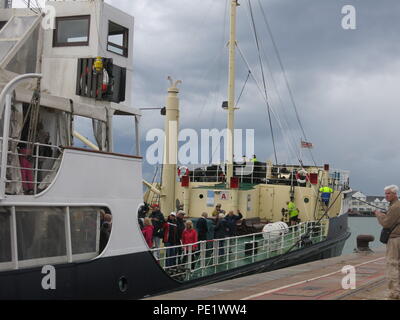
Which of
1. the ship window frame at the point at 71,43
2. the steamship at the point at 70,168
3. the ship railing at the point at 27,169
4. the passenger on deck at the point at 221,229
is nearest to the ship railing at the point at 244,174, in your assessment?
the passenger on deck at the point at 221,229

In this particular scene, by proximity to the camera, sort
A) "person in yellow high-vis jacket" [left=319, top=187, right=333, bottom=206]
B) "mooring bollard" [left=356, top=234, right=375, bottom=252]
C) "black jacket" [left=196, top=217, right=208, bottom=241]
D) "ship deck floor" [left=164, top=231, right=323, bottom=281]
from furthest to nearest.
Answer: "person in yellow high-vis jacket" [left=319, top=187, right=333, bottom=206], "mooring bollard" [left=356, top=234, right=375, bottom=252], "black jacket" [left=196, top=217, right=208, bottom=241], "ship deck floor" [left=164, top=231, right=323, bottom=281]

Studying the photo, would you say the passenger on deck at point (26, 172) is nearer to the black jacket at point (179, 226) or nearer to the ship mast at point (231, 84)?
the black jacket at point (179, 226)

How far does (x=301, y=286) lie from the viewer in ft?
33.2

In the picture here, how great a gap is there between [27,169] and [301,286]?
5.29 meters

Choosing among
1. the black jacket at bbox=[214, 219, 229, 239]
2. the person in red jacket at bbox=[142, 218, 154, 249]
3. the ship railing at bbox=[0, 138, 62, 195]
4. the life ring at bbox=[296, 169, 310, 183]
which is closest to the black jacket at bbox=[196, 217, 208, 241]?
the black jacket at bbox=[214, 219, 229, 239]

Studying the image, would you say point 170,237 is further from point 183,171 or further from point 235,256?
point 183,171

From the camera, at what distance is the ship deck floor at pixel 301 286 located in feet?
29.2

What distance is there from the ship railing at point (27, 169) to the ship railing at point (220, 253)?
3049 millimetres

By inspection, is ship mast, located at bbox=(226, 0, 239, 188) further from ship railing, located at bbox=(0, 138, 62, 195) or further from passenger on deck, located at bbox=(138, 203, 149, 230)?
ship railing, located at bbox=(0, 138, 62, 195)

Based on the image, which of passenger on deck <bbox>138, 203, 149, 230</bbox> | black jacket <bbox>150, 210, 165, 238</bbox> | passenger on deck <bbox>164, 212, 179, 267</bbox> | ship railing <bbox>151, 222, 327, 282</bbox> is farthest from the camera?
black jacket <bbox>150, 210, 165, 238</bbox>

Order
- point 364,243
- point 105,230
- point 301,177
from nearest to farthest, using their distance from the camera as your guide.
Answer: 1. point 105,230
2. point 364,243
3. point 301,177

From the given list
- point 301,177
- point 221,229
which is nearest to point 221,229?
point 221,229

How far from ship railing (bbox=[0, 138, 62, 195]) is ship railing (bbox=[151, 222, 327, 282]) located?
10.0 ft

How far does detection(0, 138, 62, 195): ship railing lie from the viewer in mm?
8039
